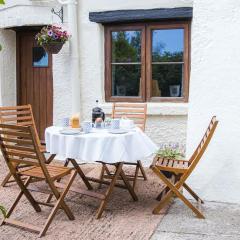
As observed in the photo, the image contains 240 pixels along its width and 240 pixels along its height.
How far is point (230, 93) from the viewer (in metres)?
4.81

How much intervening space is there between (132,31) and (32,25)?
183cm

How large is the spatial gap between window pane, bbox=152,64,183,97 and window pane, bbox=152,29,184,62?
0.42 ft

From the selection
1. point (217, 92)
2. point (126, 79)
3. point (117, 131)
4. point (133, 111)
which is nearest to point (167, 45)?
point (126, 79)

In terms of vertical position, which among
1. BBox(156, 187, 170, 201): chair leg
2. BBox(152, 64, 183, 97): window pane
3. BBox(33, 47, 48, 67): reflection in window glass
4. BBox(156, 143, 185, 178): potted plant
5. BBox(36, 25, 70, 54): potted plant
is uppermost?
BBox(36, 25, 70, 54): potted plant

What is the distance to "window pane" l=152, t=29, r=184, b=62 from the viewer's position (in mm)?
6910

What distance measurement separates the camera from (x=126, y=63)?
23.6 feet

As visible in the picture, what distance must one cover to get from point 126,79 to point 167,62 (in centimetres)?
75

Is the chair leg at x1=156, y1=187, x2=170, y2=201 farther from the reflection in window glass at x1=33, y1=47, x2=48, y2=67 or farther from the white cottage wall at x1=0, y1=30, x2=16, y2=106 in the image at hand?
the white cottage wall at x1=0, y1=30, x2=16, y2=106

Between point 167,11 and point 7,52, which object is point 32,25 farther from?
point 167,11

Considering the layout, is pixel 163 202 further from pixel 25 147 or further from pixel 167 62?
pixel 167 62

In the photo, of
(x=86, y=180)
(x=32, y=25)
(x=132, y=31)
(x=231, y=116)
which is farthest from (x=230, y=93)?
(x=32, y=25)

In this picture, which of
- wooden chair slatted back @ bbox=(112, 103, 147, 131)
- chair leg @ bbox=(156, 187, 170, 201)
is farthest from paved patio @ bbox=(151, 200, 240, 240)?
wooden chair slatted back @ bbox=(112, 103, 147, 131)

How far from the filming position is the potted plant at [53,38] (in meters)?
6.78

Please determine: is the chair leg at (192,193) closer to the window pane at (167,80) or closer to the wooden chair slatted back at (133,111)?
the wooden chair slatted back at (133,111)
